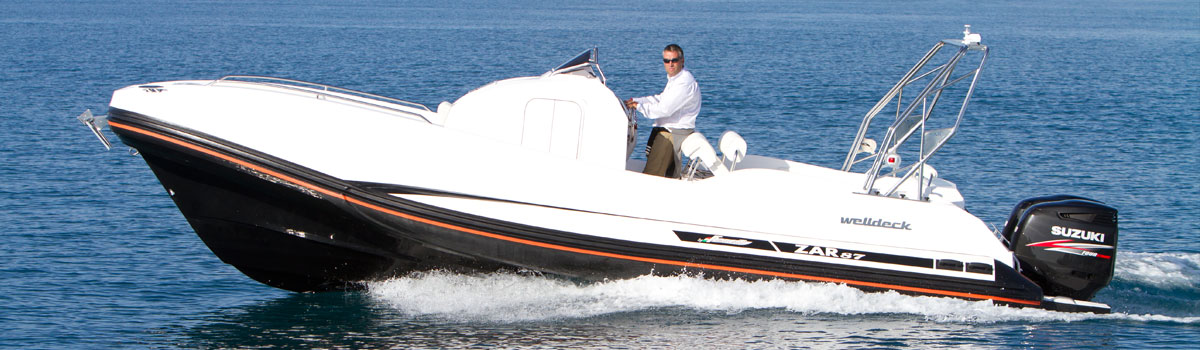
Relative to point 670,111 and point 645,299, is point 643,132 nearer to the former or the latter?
point 670,111

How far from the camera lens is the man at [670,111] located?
25.5ft

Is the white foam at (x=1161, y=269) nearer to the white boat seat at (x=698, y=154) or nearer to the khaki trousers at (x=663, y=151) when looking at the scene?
the white boat seat at (x=698, y=154)

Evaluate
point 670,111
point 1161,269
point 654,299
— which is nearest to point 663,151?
point 670,111

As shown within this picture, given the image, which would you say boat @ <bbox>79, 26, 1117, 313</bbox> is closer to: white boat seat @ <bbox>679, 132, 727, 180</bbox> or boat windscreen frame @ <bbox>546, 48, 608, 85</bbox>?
white boat seat @ <bbox>679, 132, 727, 180</bbox>

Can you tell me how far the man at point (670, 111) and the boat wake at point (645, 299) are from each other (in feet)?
3.00

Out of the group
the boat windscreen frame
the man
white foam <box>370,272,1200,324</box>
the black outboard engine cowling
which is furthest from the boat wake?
the boat windscreen frame

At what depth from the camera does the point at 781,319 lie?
296 inches

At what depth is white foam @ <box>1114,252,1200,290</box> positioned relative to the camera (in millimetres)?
8648

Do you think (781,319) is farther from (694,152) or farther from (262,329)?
(262,329)

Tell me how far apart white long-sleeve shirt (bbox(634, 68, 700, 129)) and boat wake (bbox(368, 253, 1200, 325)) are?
1.18 metres

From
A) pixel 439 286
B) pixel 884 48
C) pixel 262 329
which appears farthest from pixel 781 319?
pixel 884 48

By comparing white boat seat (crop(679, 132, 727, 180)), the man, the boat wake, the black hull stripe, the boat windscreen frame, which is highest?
the boat windscreen frame

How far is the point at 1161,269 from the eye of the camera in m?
8.99

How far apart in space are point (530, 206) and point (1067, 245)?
11.9 ft
